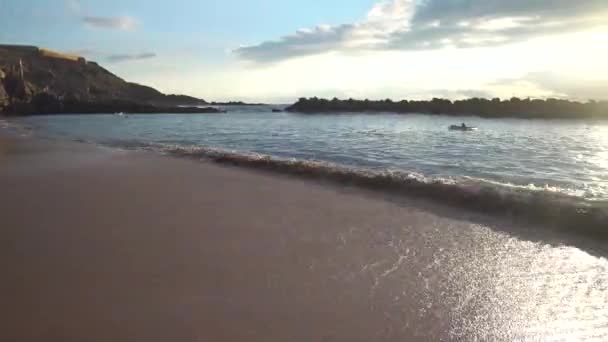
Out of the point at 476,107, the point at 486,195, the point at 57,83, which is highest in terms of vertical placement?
the point at 57,83

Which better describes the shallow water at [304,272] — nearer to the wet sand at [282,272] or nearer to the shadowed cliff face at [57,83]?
the wet sand at [282,272]

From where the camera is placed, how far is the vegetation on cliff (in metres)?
47.1

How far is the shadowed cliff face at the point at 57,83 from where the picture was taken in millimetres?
Answer: 62750

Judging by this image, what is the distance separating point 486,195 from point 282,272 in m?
4.91

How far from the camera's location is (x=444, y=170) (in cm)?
1122

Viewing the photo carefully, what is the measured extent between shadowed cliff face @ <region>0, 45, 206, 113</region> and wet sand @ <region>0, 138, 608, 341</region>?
6382 cm

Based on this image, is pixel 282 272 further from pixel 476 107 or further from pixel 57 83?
pixel 57 83

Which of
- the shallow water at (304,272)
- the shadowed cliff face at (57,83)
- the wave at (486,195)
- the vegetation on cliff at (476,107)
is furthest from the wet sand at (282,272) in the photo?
the shadowed cliff face at (57,83)

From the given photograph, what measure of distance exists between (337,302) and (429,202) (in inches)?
183

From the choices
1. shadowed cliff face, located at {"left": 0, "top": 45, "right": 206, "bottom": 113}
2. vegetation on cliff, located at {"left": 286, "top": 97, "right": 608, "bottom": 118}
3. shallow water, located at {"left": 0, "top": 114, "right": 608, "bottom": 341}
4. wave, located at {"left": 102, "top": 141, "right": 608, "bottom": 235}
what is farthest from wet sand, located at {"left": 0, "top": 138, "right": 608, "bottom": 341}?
shadowed cliff face, located at {"left": 0, "top": 45, "right": 206, "bottom": 113}

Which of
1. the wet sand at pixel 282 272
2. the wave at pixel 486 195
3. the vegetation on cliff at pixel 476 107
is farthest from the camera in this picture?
the vegetation on cliff at pixel 476 107

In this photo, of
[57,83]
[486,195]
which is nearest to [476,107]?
[486,195]

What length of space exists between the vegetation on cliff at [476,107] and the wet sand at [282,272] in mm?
48832

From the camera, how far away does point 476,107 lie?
188 feet
